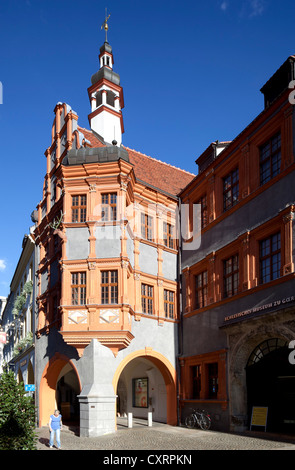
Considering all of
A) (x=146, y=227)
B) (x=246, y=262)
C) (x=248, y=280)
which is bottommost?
(x=248, y=280)

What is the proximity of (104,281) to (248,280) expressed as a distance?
256 inches

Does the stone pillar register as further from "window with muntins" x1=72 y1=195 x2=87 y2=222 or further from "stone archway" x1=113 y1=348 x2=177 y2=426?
"window with muntins" x1=72 y1=195 x2=87 y2=222

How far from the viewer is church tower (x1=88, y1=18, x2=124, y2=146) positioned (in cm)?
3225

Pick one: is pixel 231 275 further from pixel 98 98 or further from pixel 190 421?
pixel 98 98

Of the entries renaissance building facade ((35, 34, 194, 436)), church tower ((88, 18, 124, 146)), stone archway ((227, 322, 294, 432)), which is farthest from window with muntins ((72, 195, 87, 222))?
stone archway ((227, 322, 294, 432))

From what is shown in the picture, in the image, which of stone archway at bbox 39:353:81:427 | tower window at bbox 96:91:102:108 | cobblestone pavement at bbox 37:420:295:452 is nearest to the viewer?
cobblestone pavement at bbox 37:420:295:452

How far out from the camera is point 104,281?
77.7ft

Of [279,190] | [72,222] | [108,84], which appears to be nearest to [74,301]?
[72,222]

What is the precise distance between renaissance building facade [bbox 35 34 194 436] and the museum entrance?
17.8ft

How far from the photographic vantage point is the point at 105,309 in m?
23.0

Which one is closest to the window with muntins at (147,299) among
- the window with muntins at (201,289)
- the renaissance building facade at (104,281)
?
the renaissance building facade at (104,281)

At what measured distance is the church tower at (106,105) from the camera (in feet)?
106

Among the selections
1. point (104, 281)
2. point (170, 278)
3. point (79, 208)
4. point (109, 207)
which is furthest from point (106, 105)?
point (104, 281)
